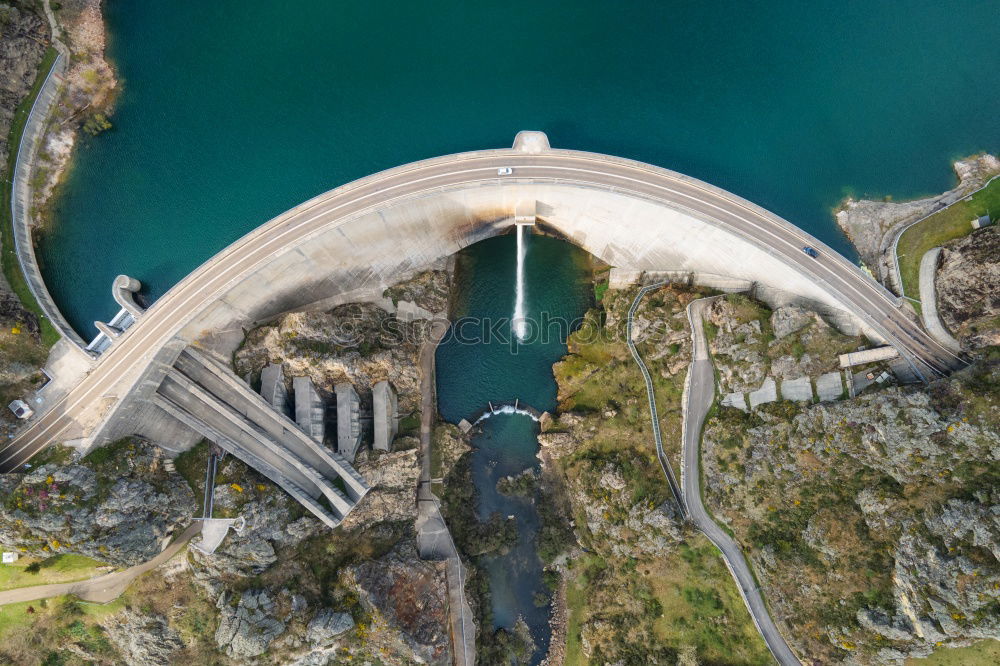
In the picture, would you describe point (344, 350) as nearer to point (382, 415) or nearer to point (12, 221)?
point (382, 415)

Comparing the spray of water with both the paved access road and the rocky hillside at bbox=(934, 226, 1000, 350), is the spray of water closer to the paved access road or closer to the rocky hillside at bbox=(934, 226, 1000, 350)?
the rocky hillside at bbox=(934, 226, 1000, 350)

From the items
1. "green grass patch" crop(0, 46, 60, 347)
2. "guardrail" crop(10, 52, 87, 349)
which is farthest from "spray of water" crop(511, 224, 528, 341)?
"green grass patch" crop(0, 46, 60, 347)

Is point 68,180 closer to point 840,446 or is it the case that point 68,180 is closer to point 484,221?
point 484,221

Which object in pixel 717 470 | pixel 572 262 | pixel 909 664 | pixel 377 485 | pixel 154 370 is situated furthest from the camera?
pixel 572 262

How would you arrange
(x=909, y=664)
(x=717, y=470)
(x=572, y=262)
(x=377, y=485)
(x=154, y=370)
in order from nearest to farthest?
1. (x=909, y=664)
2. (x=154, y=370)
3. (x=717, y=470)
4. (x=377, y=485)
5. (x=572, y=262)

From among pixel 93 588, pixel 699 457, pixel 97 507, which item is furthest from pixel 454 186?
pixel 93 588

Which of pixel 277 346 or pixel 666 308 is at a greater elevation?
pixel 666 308

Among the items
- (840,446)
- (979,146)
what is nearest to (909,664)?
(840,446)
